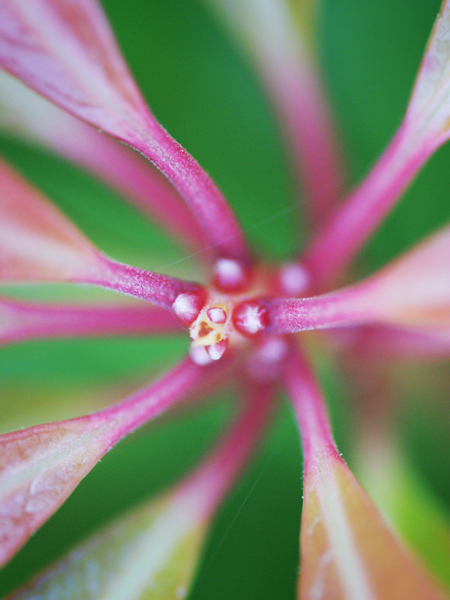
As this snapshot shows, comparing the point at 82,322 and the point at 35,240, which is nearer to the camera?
the point at 35,240

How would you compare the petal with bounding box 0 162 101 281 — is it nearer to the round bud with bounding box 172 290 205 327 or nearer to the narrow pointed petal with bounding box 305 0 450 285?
the round bud with bounding box 172 290 205 327

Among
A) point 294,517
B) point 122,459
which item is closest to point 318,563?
point 294,517

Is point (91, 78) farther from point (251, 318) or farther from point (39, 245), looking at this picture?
point (251, 318)

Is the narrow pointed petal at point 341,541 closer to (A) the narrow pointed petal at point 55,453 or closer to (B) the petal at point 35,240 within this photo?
(A) the narrow pointed petal at point 55,453

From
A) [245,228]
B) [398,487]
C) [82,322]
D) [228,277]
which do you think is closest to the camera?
[228,277]

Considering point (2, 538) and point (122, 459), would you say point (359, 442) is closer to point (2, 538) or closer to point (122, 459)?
point (122, 459)

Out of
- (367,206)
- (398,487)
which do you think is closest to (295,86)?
(367,206)
